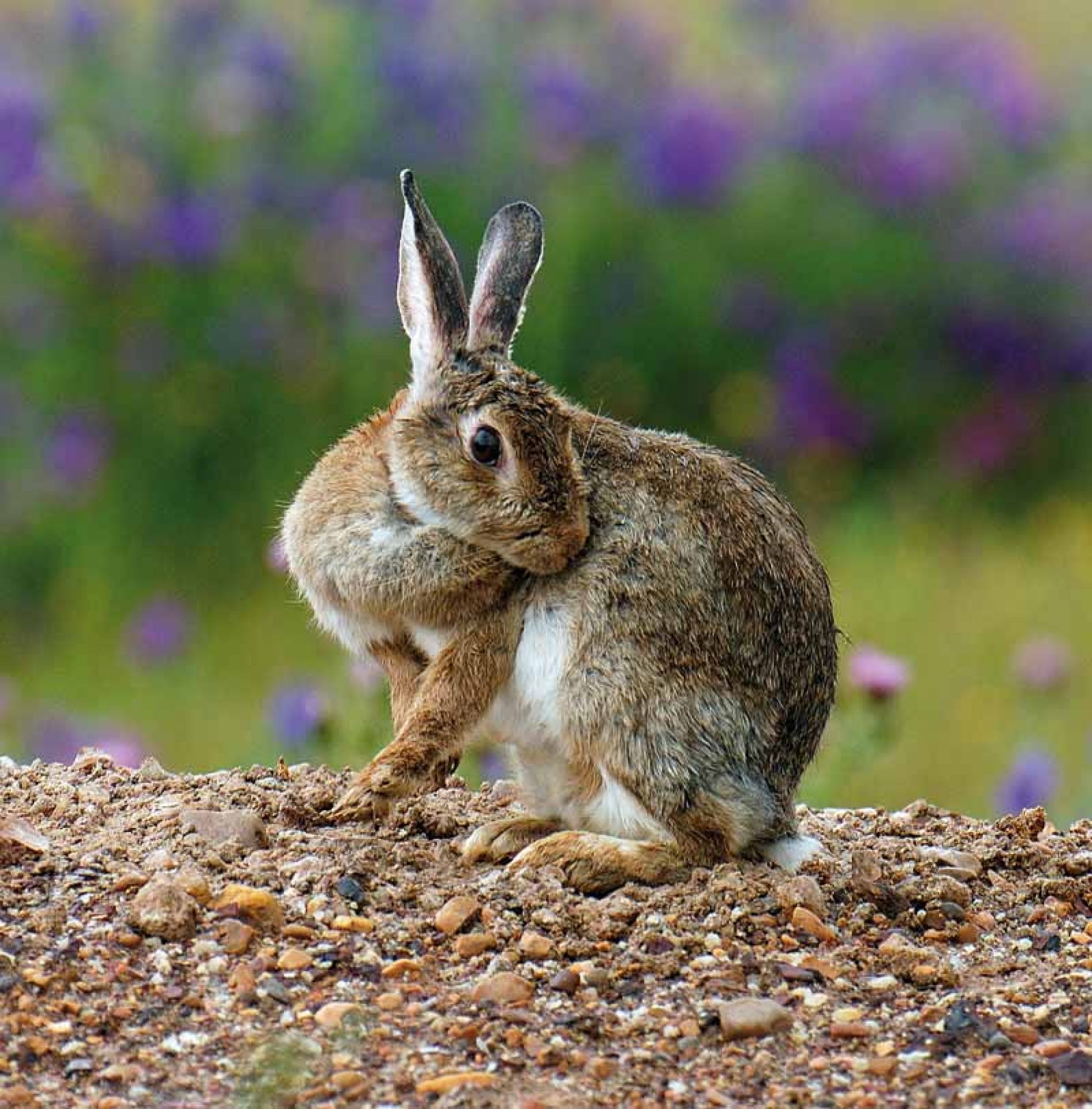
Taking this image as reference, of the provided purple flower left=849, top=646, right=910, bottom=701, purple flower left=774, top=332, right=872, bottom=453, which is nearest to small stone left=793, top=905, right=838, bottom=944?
purple flower left=849, top=646, right=910, bottom=701

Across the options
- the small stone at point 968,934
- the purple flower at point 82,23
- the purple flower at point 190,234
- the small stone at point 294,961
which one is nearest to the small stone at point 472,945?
the small stone at point 294,961

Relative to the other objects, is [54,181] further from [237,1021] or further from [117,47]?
[237,1021]

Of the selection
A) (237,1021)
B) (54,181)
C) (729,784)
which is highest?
(54,181)

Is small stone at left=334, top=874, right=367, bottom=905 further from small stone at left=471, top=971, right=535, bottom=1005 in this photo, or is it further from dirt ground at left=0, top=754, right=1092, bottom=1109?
small stone at left=471, top=971, right=535, bottom=1005

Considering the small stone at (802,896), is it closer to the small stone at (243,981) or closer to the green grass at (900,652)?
the small stone at (243,981)

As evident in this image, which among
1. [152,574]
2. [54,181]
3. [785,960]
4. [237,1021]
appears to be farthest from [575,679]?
[54,181]

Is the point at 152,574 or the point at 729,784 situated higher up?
the point at 152,574

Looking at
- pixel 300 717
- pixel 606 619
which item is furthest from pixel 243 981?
pixel 300 717
